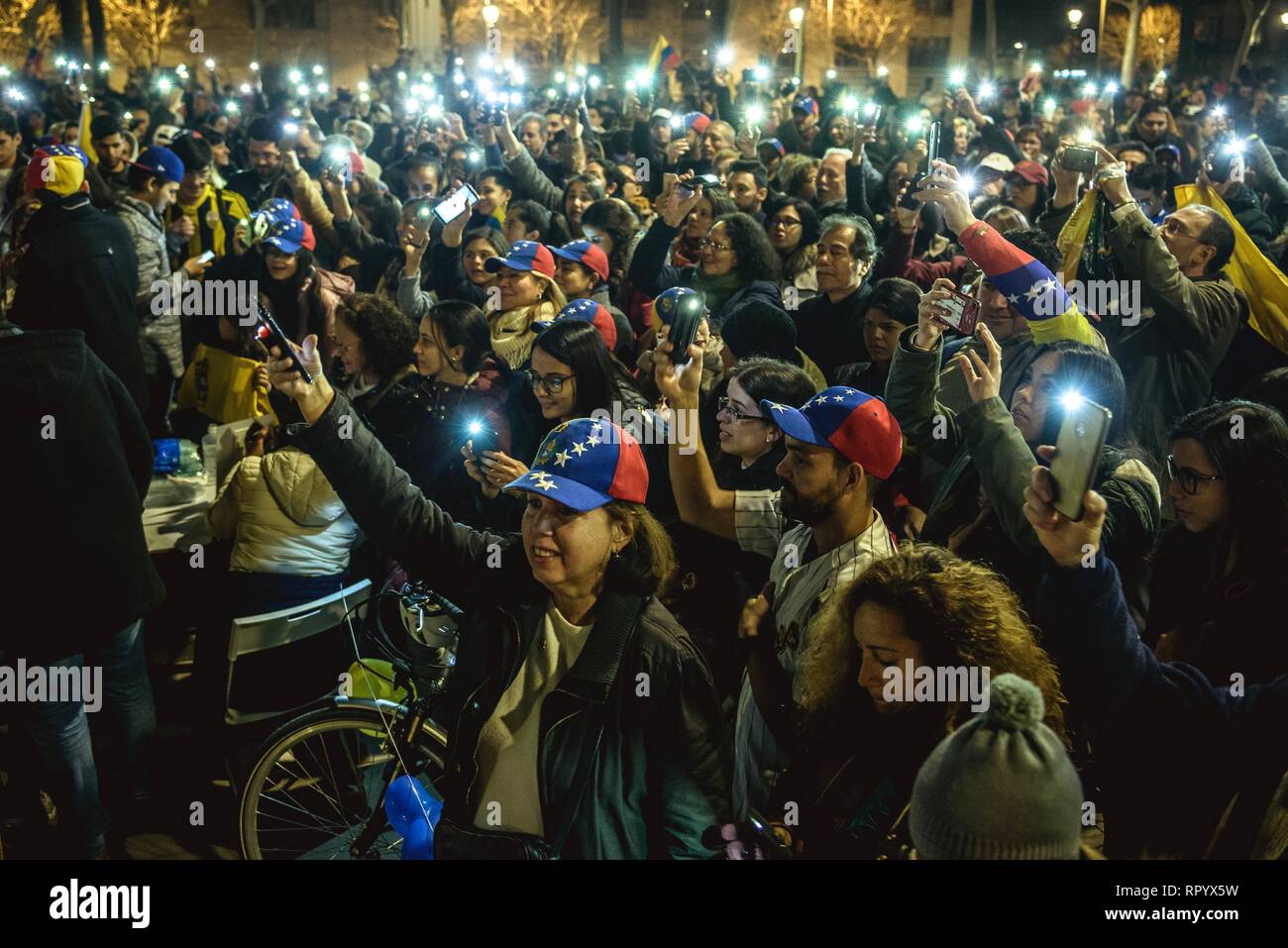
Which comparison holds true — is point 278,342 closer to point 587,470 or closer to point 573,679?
point 587,470

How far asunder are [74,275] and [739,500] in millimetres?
3835

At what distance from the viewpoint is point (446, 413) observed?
4719 millimetres

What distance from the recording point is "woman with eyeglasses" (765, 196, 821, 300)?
7211mm

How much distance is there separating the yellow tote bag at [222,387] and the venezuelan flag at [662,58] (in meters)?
8.94

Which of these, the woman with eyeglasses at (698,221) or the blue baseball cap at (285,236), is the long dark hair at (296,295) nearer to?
the blue baseball cap at (285,236)

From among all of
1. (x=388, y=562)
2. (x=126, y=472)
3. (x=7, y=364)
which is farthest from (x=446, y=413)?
(x=7, y=364)

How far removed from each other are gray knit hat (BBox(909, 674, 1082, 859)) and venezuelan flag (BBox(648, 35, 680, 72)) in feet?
45.2

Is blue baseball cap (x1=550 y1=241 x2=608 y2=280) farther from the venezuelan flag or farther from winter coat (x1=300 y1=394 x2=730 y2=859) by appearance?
the venezuelan flag

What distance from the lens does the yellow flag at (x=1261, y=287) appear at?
5656 millimetres

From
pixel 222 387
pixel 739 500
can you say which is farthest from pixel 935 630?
pixel 222 387

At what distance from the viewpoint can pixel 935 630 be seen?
2.45m

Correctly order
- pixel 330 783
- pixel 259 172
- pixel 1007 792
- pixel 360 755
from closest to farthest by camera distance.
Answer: pixel 1007 792
pixel 360 755
pixel 330 783
pixel 259 172

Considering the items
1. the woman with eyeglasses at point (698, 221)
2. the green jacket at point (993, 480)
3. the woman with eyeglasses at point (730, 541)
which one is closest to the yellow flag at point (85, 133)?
the woman with eyeglasses at point (698, 221)

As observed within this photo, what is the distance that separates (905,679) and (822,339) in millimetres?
3612
